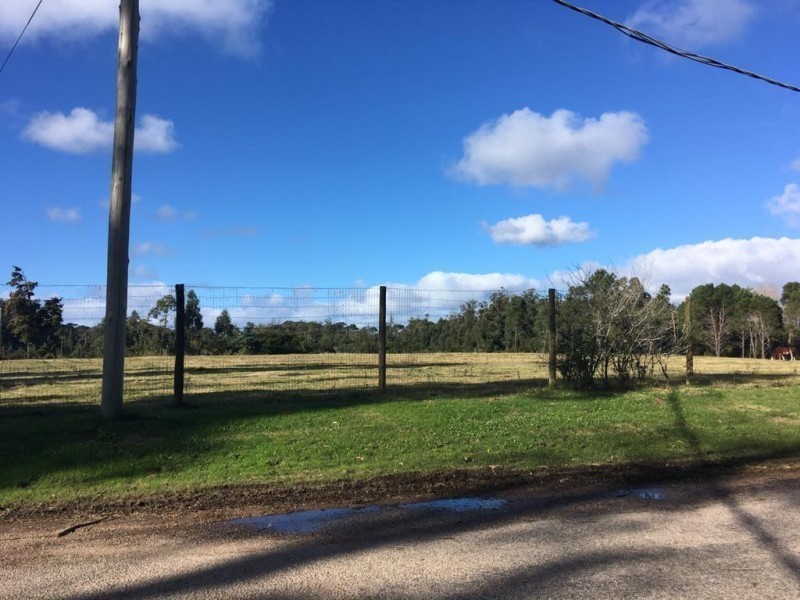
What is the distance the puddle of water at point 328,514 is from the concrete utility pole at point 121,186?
528cm

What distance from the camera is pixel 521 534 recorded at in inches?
200

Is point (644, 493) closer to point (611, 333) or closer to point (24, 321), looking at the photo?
point (611, 333)

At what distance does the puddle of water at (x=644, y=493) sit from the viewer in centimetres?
625

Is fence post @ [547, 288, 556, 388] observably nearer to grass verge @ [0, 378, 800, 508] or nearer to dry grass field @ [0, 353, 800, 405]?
dry grass field @ [0, 353, 800, 405]

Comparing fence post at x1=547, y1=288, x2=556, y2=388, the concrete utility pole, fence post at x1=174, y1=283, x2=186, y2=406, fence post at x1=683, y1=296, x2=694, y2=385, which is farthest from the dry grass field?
the concrete utility pole

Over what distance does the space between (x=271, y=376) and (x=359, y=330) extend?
19.7 ft

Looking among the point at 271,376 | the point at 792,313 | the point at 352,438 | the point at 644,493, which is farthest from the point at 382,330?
the point at 792,313

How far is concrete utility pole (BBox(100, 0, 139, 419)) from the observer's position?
32.3ft

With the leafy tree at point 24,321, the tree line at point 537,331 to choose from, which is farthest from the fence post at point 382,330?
the leafy tree at point 24,321

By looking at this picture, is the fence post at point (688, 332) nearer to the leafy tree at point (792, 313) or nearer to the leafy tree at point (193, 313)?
the leafy tree at point (193, 313)

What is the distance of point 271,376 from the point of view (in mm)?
19688

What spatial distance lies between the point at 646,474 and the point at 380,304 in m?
6.72

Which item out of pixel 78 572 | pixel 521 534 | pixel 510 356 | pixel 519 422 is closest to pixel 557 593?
pixel 521 534

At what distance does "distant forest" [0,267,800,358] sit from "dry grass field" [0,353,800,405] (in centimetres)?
60
